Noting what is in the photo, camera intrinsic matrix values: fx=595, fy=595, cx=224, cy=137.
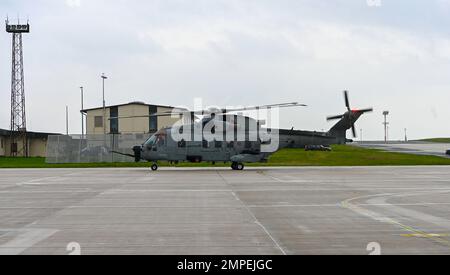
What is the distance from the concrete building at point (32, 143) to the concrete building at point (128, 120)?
722cm

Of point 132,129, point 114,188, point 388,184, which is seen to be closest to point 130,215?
point 114,188

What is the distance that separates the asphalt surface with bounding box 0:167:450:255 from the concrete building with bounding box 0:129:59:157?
61.4 metres

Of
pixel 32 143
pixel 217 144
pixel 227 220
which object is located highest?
A: pixel 32 143

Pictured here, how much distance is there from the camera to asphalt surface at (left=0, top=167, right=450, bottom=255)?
33.8ft

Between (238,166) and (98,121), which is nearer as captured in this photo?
(238,166)

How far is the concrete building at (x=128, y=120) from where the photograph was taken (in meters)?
80.9

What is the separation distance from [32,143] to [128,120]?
16810mm

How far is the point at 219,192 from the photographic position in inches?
856

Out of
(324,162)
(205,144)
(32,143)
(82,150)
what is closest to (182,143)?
(205,144)

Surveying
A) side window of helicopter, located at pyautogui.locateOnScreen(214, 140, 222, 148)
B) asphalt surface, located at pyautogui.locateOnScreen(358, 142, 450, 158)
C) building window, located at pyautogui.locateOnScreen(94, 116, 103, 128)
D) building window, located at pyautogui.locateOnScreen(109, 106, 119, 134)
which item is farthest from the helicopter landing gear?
building window, located at pyautogui.locateOnScreen(94, 116, 103, 128)

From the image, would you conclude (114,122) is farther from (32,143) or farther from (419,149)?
(419,149)

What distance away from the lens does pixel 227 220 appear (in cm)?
1380
